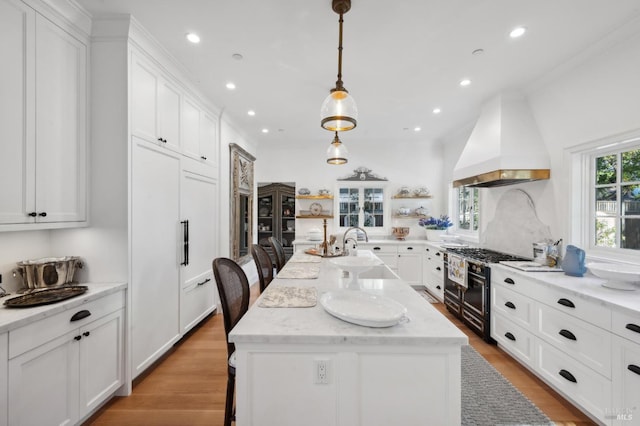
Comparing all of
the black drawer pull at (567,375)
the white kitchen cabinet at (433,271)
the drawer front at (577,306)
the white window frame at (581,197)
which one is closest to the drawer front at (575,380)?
the black drawer pull at (567,375)

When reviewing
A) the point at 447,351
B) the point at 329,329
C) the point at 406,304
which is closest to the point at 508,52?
the point at 406,304

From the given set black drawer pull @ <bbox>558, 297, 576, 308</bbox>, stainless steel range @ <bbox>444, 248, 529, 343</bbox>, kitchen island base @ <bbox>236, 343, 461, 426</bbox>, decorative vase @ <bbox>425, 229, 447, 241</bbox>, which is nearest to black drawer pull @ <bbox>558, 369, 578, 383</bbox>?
black drawer pull @ <bbox>558, 297, 576, 308</bbox>

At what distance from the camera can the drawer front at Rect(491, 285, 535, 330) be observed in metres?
2.30

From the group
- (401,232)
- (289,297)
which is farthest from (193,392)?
(401,232)

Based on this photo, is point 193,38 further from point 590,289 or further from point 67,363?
point 590,289

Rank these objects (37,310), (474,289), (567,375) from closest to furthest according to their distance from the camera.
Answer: (37,310) < (567,375) < (474,289)

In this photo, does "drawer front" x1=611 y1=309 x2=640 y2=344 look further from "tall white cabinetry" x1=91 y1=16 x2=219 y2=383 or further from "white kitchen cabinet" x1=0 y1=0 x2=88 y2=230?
"white kitchen cabinet" x1=0 y1=0 x2=88 y2=230

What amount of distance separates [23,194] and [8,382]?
99 centimetres

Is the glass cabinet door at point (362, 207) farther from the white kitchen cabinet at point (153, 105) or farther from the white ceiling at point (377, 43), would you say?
the white kitchen cabinet at point (153, 105)

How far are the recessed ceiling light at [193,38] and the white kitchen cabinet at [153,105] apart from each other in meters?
0.39

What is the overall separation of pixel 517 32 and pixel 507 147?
3.74ft

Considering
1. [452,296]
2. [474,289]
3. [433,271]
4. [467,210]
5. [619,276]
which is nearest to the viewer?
[619,276]

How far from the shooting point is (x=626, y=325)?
5.08ft

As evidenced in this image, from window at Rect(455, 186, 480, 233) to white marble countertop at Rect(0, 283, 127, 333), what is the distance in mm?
4488
